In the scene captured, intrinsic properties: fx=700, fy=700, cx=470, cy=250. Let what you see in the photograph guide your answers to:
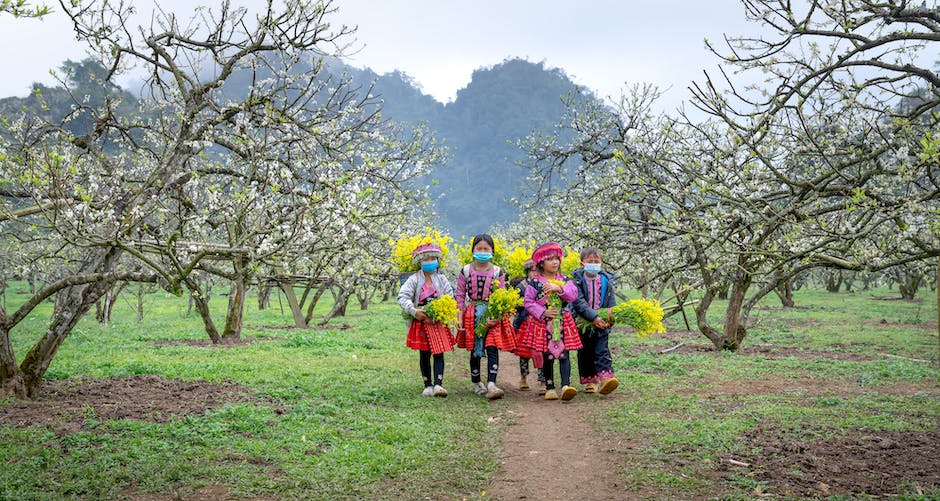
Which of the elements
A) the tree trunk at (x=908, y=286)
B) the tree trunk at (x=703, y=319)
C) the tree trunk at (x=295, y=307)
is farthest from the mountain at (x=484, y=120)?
the tree trunk at (x=703, y=319)

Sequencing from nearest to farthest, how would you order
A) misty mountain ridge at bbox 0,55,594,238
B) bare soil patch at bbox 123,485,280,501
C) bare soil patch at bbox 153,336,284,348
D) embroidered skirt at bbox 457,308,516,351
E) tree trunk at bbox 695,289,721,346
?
bare soil patch at bbox 123,485,280,501
embroidered skirt at bbox 457,308,516,351
tree trunk at bbox 695,289,721,346
bare soil patch at bbox 153,336,284,348
misty mountain ridge at bbox 0,55,594,238

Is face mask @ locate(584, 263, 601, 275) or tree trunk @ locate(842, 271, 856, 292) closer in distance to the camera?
face mask @ locate(584, 263, 601, 275)

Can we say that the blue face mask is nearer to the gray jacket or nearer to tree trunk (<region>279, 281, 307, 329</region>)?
the gray jacket

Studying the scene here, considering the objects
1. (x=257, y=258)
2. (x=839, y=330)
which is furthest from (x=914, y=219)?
(x=839, y=330)

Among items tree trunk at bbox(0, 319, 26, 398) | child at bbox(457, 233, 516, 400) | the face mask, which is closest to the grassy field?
tree trunk at bbox(0, 319, 26, 398)

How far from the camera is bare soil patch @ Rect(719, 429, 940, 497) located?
5.86 metres

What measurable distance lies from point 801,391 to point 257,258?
8371mm

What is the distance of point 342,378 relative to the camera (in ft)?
39.0

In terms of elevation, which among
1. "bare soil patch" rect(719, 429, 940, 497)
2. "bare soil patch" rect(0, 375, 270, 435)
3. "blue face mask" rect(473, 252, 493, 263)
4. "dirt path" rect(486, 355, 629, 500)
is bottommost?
"dirt path" rect(486, 355, 629, 500)

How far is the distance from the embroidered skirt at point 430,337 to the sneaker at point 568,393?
181 centimetres

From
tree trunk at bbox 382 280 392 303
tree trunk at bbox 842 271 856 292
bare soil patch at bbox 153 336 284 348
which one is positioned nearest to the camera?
bare soil patch at bbox 153 336 284 348

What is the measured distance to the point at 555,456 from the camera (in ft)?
24.9

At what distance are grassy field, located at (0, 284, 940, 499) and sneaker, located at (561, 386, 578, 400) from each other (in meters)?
0.42

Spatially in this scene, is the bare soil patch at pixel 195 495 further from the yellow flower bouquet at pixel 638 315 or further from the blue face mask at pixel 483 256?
the yellow flower bouquet at pixel 638 315
